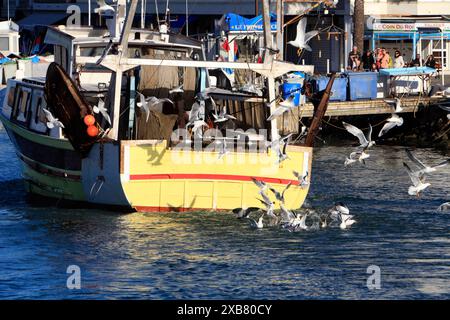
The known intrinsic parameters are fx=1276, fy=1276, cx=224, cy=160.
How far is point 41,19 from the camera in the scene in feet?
228

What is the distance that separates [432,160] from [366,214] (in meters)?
11.8

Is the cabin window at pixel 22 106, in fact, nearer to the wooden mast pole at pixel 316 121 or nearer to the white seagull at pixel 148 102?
the white seagull at pixel 148 102

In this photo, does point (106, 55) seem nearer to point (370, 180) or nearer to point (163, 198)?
point (163, 198)

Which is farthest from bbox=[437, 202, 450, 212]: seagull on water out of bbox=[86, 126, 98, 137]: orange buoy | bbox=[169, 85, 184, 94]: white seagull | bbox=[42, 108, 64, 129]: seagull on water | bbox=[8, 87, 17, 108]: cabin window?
bbox=[8, 87, 17, 108]: cabin window

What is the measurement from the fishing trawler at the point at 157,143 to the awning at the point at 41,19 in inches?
1748

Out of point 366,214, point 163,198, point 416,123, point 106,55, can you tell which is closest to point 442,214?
point 366,214

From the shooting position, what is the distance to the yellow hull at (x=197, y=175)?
72.3 feet

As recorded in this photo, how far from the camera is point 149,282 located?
59.3ft

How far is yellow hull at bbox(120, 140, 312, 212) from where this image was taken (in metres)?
22.0

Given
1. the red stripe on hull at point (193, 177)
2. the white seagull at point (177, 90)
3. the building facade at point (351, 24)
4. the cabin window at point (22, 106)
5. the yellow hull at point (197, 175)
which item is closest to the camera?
the yellow hull at point (197, 175)

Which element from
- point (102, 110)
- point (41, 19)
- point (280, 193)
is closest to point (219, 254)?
point (280, 193)

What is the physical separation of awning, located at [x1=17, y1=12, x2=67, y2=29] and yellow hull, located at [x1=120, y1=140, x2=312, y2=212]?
1809 inches

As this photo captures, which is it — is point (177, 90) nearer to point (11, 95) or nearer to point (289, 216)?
point (289, 216)

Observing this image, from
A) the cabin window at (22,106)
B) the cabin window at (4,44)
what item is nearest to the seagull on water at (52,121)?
the cabin window at (22,106)
